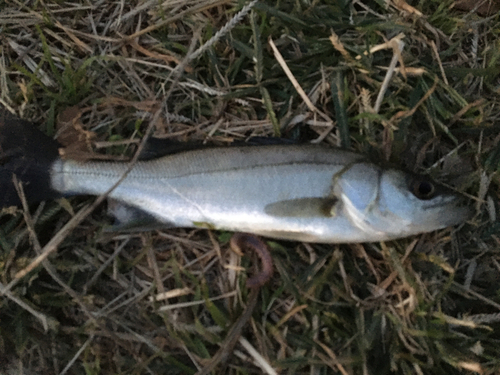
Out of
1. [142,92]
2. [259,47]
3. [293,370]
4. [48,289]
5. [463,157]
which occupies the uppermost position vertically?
[259,47]

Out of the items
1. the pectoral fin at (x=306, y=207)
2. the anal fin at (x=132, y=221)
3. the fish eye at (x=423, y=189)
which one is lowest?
the anal fin at (x=132, y=221)

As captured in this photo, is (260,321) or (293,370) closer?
(293,370)

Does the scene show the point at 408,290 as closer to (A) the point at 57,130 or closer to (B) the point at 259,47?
(B) the point at 259,47

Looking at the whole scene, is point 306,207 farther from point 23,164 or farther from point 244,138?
point 23,164

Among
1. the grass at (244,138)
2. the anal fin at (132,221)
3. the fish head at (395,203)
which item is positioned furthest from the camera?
the anal fin at (132,221)

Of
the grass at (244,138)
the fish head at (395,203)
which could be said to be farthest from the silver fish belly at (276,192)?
the grass at (244,138)

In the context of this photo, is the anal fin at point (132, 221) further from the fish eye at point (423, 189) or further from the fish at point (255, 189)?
the fish eye at point (423, 189)

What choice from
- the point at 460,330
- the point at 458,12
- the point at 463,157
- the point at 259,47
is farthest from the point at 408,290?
the point at 458,12

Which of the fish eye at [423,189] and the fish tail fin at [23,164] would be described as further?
the fish tail fin at [23,164]
